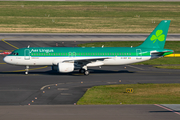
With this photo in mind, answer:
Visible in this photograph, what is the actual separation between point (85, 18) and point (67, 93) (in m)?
98.3

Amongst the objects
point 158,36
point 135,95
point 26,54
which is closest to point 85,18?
point 158,36

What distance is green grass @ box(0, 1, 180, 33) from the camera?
353ft

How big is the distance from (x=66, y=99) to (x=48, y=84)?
356 inches

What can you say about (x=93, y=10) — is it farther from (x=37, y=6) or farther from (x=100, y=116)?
(x=100, y=116)

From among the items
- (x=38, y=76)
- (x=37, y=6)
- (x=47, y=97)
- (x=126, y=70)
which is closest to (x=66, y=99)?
(x=47, y=97)

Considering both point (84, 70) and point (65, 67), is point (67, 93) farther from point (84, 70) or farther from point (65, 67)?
point (84, 70)

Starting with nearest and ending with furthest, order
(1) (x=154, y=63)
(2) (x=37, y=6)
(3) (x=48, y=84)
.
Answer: (3) (x=48, y=84), (1) (x=154, y=63), (2) (x=37, y=6)

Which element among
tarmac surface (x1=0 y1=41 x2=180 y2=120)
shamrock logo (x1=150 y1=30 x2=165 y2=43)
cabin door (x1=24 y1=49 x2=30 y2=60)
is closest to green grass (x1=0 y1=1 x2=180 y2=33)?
tarmac surface (x1=0 y1=41 x2=180 y2=120)

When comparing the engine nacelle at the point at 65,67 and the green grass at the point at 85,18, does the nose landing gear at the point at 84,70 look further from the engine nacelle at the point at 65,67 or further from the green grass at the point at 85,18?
the green grass at the point at 85,18

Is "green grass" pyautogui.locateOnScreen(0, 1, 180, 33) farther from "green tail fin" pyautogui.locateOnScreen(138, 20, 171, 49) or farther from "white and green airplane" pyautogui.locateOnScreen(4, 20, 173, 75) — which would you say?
"white and green airplane" pyautogui.locateOnScreen(4, 20, 173, 75)

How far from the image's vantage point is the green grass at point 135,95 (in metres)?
29.0

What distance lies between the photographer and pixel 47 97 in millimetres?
31250

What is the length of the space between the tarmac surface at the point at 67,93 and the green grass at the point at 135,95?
161 cm

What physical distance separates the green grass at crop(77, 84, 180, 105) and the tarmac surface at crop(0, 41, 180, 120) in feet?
5.28
